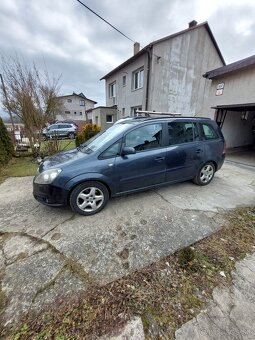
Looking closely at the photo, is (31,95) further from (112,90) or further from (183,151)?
(112,90)

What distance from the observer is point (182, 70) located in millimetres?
11820

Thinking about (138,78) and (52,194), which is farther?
(138,78)

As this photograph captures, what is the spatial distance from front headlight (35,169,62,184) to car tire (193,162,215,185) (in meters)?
3.31

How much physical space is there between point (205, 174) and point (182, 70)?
1053 centimetres

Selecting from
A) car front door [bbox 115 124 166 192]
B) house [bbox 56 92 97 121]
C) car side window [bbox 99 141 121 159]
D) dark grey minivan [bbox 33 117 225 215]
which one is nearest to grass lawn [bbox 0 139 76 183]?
dark grey minivan [bbox 33 117 225 215]

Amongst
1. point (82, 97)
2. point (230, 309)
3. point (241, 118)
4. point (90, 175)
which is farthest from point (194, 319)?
point (82, 97)

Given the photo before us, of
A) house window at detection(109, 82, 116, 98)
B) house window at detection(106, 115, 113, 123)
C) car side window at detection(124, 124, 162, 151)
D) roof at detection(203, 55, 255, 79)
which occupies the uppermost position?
house window at detection(109, 82, 116, 98)

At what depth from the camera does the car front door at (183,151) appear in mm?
3600

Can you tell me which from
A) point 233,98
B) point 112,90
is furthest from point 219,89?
point 112,90

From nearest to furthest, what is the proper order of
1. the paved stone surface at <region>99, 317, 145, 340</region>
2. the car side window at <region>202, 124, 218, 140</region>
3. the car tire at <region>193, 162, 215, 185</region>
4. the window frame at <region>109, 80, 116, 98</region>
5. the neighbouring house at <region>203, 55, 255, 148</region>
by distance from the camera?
the paved stone surface at <region>99, 317, 145, 340</region>
the car side window at <region>202, 124, 218, 140</region>
the car tire at <region>193, 162, 215, 185</region>
the neighbouring house at <region>203, 55, 255, 148</region>
the window frame at <region>109, 80, 116, 98</region>

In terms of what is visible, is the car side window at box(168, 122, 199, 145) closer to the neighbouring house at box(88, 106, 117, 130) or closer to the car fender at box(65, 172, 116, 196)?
the car fender at box(65, 172, 116, 196)

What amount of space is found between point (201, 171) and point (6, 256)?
13.8 ft

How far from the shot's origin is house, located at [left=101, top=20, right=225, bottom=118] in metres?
10.9

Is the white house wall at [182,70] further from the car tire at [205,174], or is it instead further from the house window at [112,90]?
the car tire at [205,174]
